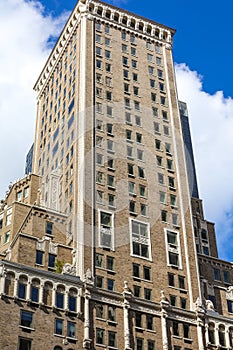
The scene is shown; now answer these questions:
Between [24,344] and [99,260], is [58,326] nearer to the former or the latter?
[24,344]

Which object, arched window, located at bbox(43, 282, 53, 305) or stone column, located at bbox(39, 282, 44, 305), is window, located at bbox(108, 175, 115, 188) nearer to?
arched window, located at bbox(43, 282, 53, 305)

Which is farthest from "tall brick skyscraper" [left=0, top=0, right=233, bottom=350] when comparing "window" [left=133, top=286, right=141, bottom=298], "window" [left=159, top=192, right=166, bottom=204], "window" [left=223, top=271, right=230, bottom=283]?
"window" [left=223, top=271, right=230, bottom=283]

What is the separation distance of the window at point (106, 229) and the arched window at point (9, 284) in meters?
13.7

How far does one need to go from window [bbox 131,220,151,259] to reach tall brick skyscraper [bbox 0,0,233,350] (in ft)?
0.61

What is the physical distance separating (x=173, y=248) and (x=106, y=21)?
141ft

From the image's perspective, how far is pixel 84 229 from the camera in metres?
83.8

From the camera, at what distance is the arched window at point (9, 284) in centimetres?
7294

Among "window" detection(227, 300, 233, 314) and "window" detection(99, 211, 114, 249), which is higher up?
"window" detection(99, 211, 114, 249)

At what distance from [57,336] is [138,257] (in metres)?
17.1

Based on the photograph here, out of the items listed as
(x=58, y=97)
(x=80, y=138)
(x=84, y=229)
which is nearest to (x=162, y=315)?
(x=84, y=229)

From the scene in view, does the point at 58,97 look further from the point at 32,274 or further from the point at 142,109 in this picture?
the point at 32,274

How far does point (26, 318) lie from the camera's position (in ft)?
237

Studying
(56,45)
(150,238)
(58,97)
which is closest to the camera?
(150,238)

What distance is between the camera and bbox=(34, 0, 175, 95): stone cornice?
370 ft
